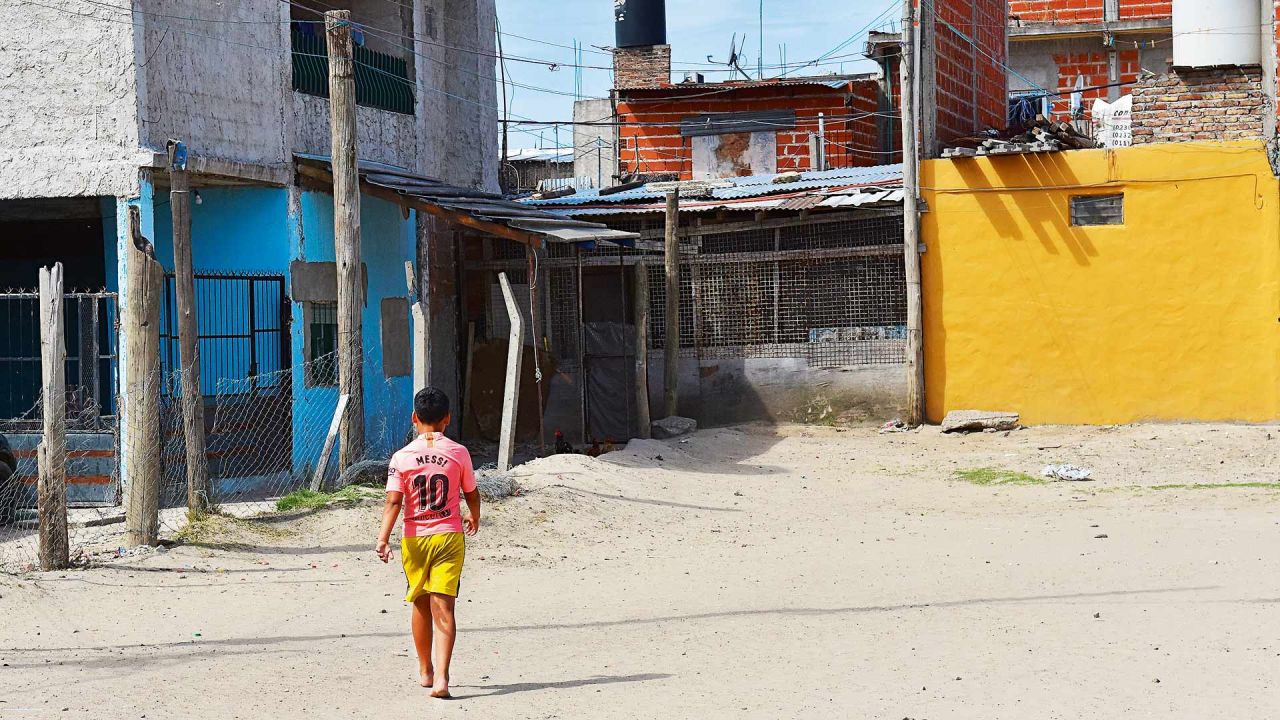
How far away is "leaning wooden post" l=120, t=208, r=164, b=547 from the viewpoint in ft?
31.4

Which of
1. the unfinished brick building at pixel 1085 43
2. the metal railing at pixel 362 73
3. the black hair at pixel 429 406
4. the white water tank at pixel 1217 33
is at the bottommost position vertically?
the black hair at pixel 429 406

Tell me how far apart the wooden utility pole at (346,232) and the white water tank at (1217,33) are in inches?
401

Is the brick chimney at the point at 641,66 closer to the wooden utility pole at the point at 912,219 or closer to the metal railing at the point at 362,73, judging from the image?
the wooden utility pole at the point at 912,219

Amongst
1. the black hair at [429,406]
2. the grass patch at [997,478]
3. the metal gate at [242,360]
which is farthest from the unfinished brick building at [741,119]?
the black hair at [429,406]

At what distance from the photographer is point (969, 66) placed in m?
19.0

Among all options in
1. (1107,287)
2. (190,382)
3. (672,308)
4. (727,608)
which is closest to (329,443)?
(190,382)

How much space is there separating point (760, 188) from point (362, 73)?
542cm

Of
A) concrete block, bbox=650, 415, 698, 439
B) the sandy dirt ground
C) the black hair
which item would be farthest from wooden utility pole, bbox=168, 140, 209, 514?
concrete block, bbox=650, 415, 698, 439

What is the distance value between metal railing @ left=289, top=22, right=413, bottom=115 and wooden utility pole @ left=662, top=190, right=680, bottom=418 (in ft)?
11.4

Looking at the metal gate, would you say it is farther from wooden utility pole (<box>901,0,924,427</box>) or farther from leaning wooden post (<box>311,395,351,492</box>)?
wooden utility pole (<box>901,0,924,427</box>)

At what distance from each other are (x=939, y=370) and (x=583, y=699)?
11239 millimetres

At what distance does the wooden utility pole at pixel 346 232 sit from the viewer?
38.3 feet

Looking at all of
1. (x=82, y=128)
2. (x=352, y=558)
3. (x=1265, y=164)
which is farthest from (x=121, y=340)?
(x=1265, y=164)

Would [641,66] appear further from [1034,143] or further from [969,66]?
[1034,143]
